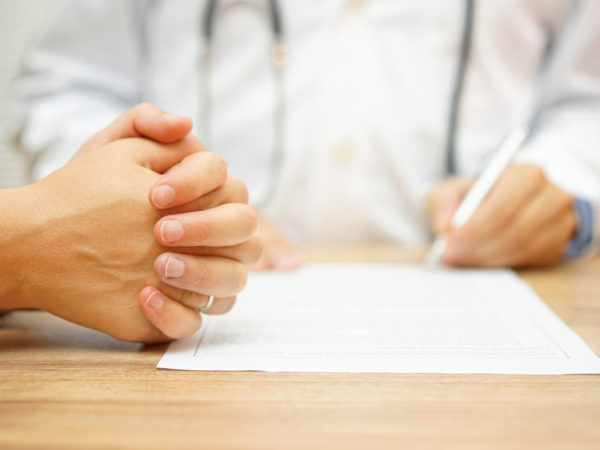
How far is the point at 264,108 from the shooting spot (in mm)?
904

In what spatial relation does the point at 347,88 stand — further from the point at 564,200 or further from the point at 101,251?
the point at 101,251

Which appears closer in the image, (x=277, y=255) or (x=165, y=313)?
(x=165, y=313)

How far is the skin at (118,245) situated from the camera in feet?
1.29

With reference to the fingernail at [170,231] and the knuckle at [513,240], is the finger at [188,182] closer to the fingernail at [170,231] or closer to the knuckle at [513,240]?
the fingernail at [170,231]

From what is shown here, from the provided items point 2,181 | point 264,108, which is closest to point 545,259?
point 264,108

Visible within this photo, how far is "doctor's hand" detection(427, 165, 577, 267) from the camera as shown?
2.25 feet

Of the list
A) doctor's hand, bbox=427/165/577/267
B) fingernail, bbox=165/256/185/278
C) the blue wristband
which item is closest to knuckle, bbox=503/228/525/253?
doctor's hand, bbox=427/165/577/267

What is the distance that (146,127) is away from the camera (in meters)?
0.43

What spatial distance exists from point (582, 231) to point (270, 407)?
60 centimetres

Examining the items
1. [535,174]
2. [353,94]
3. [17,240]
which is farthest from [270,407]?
[353,94]

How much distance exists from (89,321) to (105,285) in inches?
1.2

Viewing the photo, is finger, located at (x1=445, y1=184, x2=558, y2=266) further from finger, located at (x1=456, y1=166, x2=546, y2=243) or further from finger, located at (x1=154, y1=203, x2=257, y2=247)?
finger, located at (x1=154, y1=203, x2=257, y2=247)

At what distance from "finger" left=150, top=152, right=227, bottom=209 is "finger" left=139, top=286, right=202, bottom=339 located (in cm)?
6

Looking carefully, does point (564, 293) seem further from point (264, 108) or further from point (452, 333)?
→ point (264, 108)
